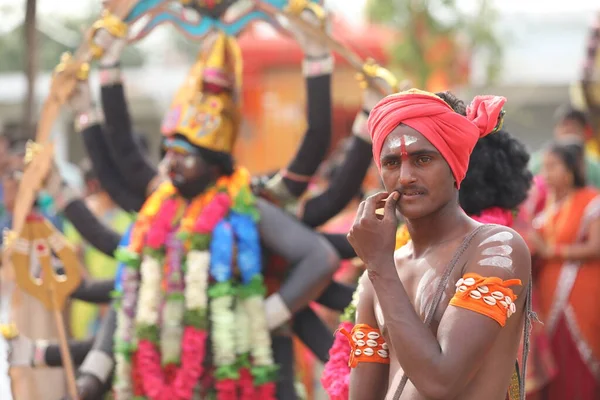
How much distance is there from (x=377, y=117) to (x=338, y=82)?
34.6ft

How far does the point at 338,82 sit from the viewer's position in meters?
13.1

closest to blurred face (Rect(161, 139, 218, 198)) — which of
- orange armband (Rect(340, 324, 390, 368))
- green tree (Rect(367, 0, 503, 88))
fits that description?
orange armband (Rect(340, 324, 390, 368))

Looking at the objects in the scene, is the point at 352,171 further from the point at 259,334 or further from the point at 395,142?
the point at 395,142

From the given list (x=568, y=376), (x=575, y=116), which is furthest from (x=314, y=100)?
(x=575, y=116)

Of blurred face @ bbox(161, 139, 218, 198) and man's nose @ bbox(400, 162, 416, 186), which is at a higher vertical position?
man's nose @ bbox(400, 162, 416, 186)

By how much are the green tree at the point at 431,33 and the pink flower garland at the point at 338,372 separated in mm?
8589

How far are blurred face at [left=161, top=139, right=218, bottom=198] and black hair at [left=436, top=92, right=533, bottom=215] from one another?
1721 mm

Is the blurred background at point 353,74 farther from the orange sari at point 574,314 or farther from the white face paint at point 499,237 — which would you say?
the white face paint at point 499,237

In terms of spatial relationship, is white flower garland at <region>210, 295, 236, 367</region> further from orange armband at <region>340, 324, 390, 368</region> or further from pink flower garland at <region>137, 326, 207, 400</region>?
orange armband at <region>340, 324, 390, 368</region>

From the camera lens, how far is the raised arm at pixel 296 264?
4809mm

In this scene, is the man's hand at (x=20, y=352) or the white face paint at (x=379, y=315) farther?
the man's hand at (x=20, y=352)

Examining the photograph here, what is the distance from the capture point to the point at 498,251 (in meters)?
2.47

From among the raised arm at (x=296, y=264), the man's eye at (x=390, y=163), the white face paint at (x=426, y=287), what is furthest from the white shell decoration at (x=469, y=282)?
the raised arm at (x=296, y=264)

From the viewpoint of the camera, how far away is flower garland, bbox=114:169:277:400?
15.4 feet
